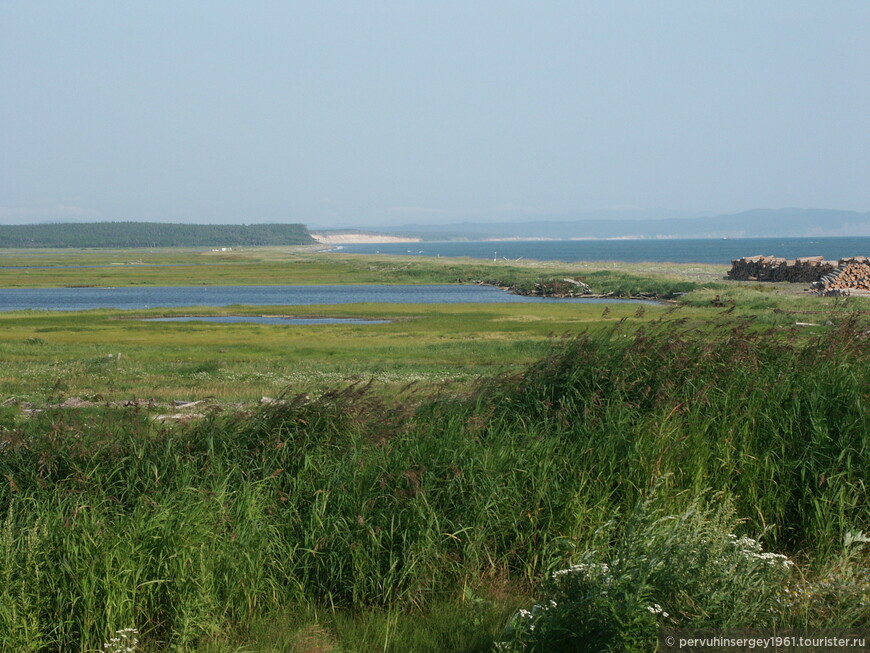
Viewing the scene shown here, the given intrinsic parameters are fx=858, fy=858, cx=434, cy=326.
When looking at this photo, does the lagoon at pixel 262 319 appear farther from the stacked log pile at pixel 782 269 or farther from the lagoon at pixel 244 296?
the stacked log pile at pixel 782 269

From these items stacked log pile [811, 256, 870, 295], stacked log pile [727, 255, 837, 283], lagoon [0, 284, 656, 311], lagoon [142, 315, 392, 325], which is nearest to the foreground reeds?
lagoon [142, 315, 392, 325]

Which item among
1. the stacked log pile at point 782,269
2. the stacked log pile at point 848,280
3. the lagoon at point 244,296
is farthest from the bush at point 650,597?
the stacked log pile at point 782,269

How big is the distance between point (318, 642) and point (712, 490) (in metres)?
4.04

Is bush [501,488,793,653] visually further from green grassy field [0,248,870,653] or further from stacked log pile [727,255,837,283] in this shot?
stacked log pile [727,255,837,283]

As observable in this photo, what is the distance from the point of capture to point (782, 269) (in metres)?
68.8

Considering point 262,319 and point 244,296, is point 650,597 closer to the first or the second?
point 262,319

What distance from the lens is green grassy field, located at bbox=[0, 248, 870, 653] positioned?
5777mm

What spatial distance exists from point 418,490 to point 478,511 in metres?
0.60

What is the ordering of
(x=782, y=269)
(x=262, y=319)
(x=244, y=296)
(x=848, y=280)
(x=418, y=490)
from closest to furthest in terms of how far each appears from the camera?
(x=418, y=490)
(x=262, y=319)
(x=848, y=280)
(x=782, y=269)
(x=244, y=296)

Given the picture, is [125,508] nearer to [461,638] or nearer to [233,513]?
[233,513]

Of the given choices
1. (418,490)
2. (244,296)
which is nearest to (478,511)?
(418,490)

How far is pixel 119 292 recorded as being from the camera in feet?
250

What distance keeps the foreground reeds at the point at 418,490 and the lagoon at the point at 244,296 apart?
5250 centimetres

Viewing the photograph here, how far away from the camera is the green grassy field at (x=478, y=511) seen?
19.0 feet
